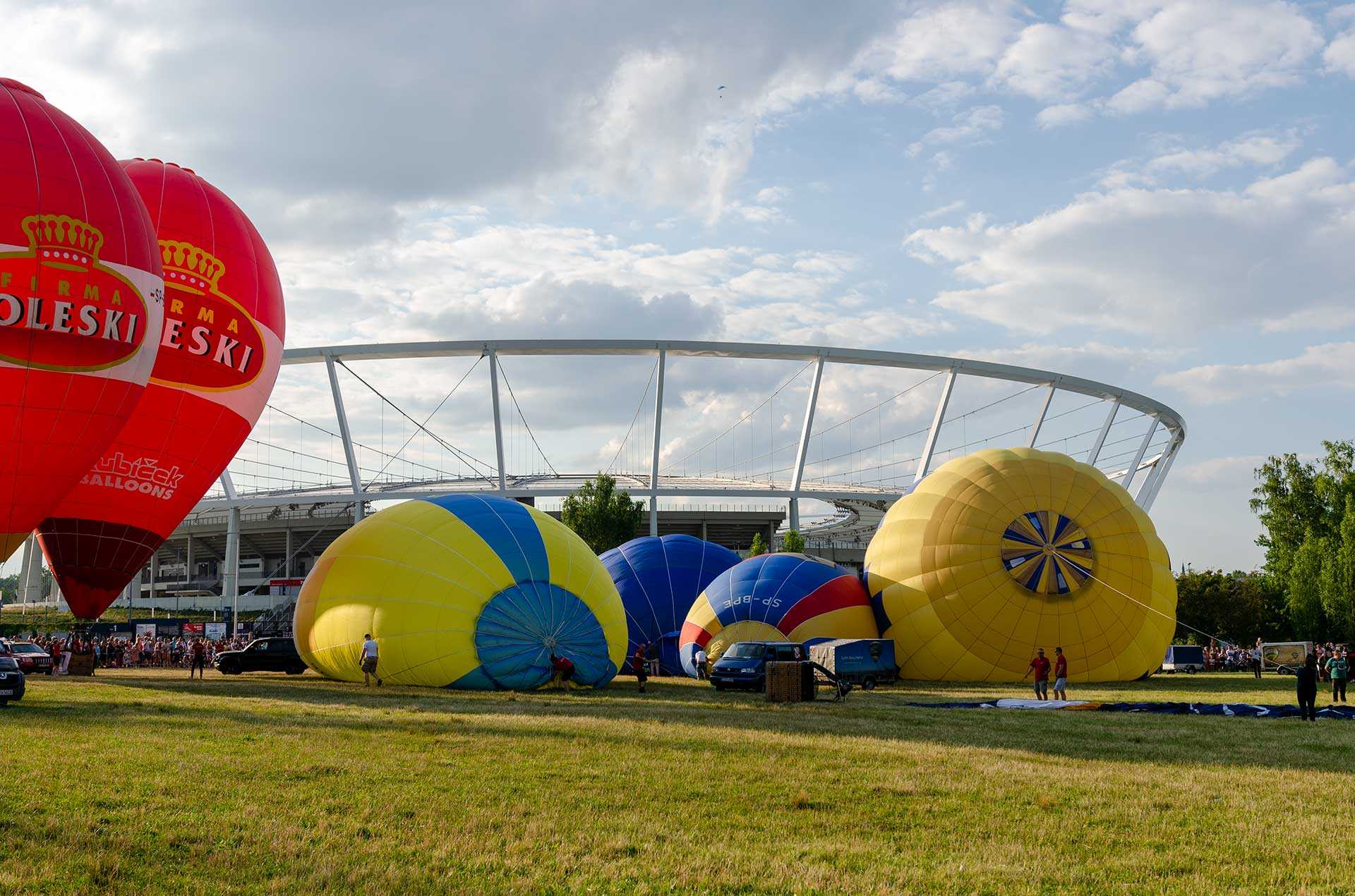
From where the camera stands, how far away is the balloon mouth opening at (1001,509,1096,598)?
84.4 ft

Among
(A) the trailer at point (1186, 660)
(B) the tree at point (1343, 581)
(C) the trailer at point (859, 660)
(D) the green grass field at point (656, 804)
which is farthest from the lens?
(B) the tree at point (1343, 581)

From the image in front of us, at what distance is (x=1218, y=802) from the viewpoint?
9555mm

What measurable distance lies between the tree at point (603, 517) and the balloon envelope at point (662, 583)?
25.3m

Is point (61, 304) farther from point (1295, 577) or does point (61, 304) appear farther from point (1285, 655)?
point (1295, 577)

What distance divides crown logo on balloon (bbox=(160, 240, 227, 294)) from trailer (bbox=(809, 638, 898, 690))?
15.2m

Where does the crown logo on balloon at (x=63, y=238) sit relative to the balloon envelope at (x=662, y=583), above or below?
above

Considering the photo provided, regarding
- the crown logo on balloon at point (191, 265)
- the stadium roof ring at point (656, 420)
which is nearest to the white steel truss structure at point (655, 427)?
the stadium roof ring at point (656, 420)

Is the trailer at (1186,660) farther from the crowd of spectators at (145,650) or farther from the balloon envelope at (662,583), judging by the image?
the crowd of spectators at (145,650)

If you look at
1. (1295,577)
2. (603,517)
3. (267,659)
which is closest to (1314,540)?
(1295,577)

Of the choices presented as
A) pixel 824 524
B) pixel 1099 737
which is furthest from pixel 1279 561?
pixel 1099 737

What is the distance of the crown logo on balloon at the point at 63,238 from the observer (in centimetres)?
1898

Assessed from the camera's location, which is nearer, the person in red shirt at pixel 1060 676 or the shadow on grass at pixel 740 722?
the shadow on grass at pixel 740 722

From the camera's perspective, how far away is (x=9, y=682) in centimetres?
1695

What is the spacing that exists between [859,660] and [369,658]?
34.4ft
